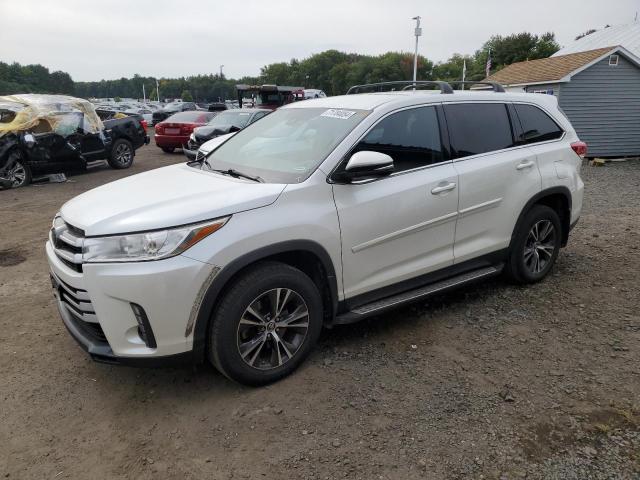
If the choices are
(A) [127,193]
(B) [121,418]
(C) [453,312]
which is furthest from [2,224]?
(C) [453,312]

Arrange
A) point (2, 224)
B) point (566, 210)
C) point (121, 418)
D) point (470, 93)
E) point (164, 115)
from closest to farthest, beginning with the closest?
1. point (121, 418)
2. point (470, 93)
3. point (566, 210)
4. point (2, 224)
5. point (164, 115)

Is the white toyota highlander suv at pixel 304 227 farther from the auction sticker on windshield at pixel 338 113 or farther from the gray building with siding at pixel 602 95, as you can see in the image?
the gray building with siding at pixel 602 95

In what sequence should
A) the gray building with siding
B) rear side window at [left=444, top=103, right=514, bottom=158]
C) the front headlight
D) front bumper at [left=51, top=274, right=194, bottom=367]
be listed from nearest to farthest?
the front headlight
front bumper at [left=51, top=274, right=194, bottom=367]
rear side window at [left=444, top=103, right=514, bottom=158]
the gray building with siding

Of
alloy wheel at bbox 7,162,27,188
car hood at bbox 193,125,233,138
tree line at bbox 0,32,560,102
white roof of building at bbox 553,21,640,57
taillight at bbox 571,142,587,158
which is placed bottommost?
alloy wheel at bbox 7,162,27,188

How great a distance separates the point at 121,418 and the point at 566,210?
410 cm

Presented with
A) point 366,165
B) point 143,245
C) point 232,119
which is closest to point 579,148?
point 366,165

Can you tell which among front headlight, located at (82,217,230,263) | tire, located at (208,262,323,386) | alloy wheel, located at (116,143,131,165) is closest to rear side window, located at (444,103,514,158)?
tire, located at (208,262,323,386)

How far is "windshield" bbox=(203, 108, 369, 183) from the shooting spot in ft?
10.7

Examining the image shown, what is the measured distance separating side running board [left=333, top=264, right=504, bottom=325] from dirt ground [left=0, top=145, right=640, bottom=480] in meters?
0.33

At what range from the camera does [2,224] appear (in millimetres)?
7148

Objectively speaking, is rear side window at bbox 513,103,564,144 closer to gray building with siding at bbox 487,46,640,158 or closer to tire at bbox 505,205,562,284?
tire at bbox 505,205,562,284

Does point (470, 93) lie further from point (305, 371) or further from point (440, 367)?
point (305, 371)

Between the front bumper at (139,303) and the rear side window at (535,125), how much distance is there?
3097mm

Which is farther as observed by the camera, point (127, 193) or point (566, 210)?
point (566, 210)
